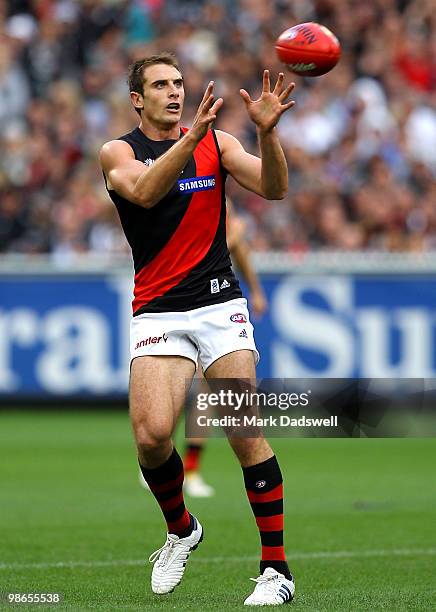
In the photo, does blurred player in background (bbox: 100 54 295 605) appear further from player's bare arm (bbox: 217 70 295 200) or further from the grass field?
the grass field

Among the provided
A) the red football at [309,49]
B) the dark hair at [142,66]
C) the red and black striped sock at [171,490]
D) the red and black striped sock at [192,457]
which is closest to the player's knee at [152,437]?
the red and black striped sock at [171,490]

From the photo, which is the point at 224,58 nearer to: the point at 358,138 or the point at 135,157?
the point at 358,138

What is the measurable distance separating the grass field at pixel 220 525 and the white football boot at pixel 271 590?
0.09 metres

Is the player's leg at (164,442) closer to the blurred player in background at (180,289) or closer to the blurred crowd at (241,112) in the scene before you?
the blurred player in background at (180,289)

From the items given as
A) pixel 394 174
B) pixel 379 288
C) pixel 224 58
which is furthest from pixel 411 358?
pixel 224 58

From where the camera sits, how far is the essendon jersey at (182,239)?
6871mm

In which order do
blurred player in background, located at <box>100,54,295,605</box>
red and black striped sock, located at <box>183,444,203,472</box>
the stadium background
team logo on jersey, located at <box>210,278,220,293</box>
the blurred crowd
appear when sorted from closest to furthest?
blurred player in background, located at <box>100,54,295,605</box> → team logo on jersey, located at <box>210,278,220,293</box> → red and black striped sock, located at <box>183,444,203,472</box> → the stadium background → the blurred crowd

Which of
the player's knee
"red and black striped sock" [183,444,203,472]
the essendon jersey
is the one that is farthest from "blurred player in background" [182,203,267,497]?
the player's knee

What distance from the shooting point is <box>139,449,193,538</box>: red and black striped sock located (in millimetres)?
6992

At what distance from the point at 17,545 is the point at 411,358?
8.46 m

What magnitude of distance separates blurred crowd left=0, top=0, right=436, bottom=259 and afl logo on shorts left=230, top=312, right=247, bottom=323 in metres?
10.4

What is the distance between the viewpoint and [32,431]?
623 inches

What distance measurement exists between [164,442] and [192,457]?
4.68m

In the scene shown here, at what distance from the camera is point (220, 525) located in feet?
32.0
